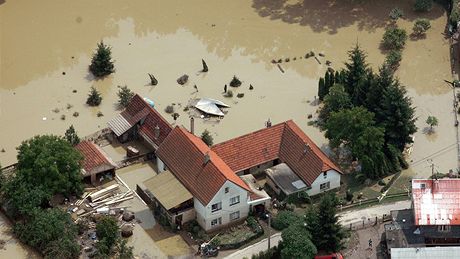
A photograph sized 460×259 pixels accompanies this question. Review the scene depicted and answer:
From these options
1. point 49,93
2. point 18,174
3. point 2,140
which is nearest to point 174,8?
point 49,93

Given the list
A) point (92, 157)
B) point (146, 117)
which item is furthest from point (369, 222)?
point (92, 157)

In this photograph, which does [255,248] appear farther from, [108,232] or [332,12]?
Result: [332,12]

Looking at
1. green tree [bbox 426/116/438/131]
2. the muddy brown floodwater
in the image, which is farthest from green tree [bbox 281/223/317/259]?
green tree [bbox 426/116/438/131]

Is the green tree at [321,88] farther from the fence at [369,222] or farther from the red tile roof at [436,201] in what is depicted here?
the red tile roof at [436,201]

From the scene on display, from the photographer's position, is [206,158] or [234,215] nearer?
[206,158]

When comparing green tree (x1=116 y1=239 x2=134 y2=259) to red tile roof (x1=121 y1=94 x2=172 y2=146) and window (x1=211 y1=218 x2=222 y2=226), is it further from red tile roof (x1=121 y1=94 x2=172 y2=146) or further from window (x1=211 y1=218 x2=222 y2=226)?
red tile roof (x1=121 y1=94 x2=172 y2=146)

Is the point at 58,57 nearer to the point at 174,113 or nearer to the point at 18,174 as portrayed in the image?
the point at 174,113

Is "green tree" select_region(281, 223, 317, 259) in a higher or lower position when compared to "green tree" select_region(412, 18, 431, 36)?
lower
